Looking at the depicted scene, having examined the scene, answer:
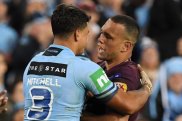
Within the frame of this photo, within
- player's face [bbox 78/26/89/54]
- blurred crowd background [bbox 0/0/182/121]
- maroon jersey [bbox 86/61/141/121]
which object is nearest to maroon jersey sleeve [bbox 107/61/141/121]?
maroon jersey [bbox 86/61/141/121]

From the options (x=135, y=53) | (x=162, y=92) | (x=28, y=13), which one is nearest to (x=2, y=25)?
(x=28, y=13)

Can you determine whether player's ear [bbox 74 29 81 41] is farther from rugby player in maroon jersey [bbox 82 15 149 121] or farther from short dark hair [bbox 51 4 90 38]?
rugby player in maroon jersey [bbox 82 15 149 121]

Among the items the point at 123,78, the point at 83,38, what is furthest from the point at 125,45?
the point at 83,38

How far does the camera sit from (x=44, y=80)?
4520 millimetres

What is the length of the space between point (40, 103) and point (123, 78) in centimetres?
65

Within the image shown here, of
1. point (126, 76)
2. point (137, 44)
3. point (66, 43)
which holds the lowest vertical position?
point (137, 44)

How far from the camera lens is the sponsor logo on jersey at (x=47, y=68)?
177 inches

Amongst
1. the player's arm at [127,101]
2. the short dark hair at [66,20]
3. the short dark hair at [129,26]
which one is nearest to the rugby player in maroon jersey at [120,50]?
the short dark hair at [129,26]

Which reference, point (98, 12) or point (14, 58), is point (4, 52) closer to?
point (14, 58)

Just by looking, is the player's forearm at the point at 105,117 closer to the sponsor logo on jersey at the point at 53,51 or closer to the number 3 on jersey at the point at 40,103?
the number 3 on jersey at the point at 40,103

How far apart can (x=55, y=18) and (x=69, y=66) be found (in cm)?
35

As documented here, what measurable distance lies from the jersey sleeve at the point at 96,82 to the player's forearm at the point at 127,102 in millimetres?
44

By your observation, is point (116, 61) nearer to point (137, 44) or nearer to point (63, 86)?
point (63, 86)

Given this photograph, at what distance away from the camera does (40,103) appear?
4.53m
